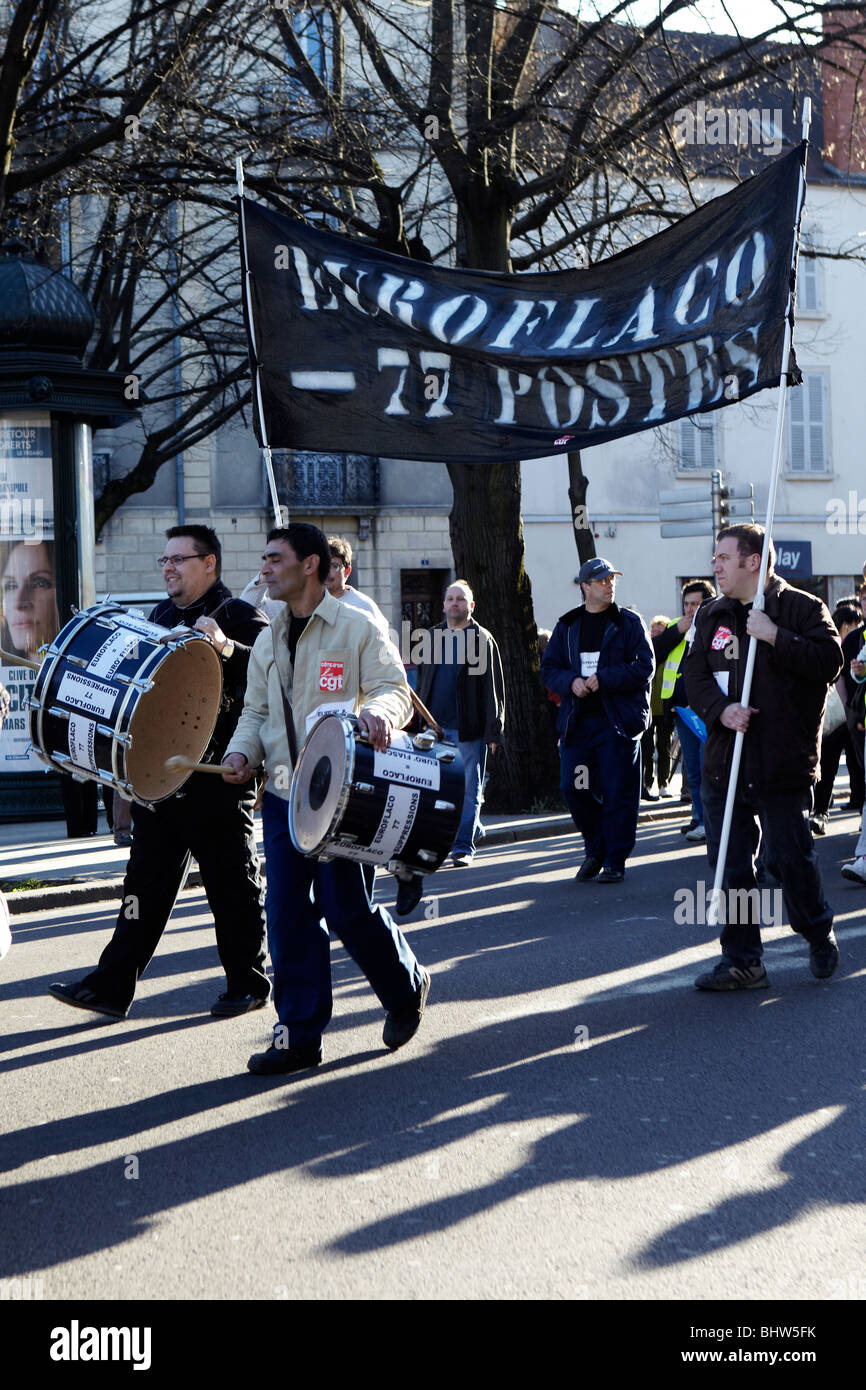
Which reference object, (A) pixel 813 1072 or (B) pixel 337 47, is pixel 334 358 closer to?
(A) pixel 813 1072

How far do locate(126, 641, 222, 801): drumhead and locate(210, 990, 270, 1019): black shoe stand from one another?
1103mm

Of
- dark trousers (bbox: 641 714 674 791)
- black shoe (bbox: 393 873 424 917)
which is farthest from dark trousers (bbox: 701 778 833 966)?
dark trousers (bbox: 641 714 674 791)

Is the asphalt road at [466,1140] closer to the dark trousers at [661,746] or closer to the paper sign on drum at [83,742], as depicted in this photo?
the paper sign on drum at [83,742]

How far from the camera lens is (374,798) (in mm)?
5574

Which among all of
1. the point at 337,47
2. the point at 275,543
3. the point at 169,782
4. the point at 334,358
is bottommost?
the point at 169,782

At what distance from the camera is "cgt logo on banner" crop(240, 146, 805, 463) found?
365 inches

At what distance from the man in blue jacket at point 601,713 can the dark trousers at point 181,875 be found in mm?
4340

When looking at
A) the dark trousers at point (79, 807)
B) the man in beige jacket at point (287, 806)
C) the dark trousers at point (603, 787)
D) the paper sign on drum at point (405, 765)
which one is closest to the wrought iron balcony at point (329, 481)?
the dark trousers at point (79, 807)

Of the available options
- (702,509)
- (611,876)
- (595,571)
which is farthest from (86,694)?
(702,509)

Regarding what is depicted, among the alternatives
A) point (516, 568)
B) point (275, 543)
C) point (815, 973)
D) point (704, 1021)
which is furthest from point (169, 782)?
point (516, 568)

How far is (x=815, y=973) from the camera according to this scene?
24.1 ft

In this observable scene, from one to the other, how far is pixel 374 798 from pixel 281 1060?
3.51 feet
